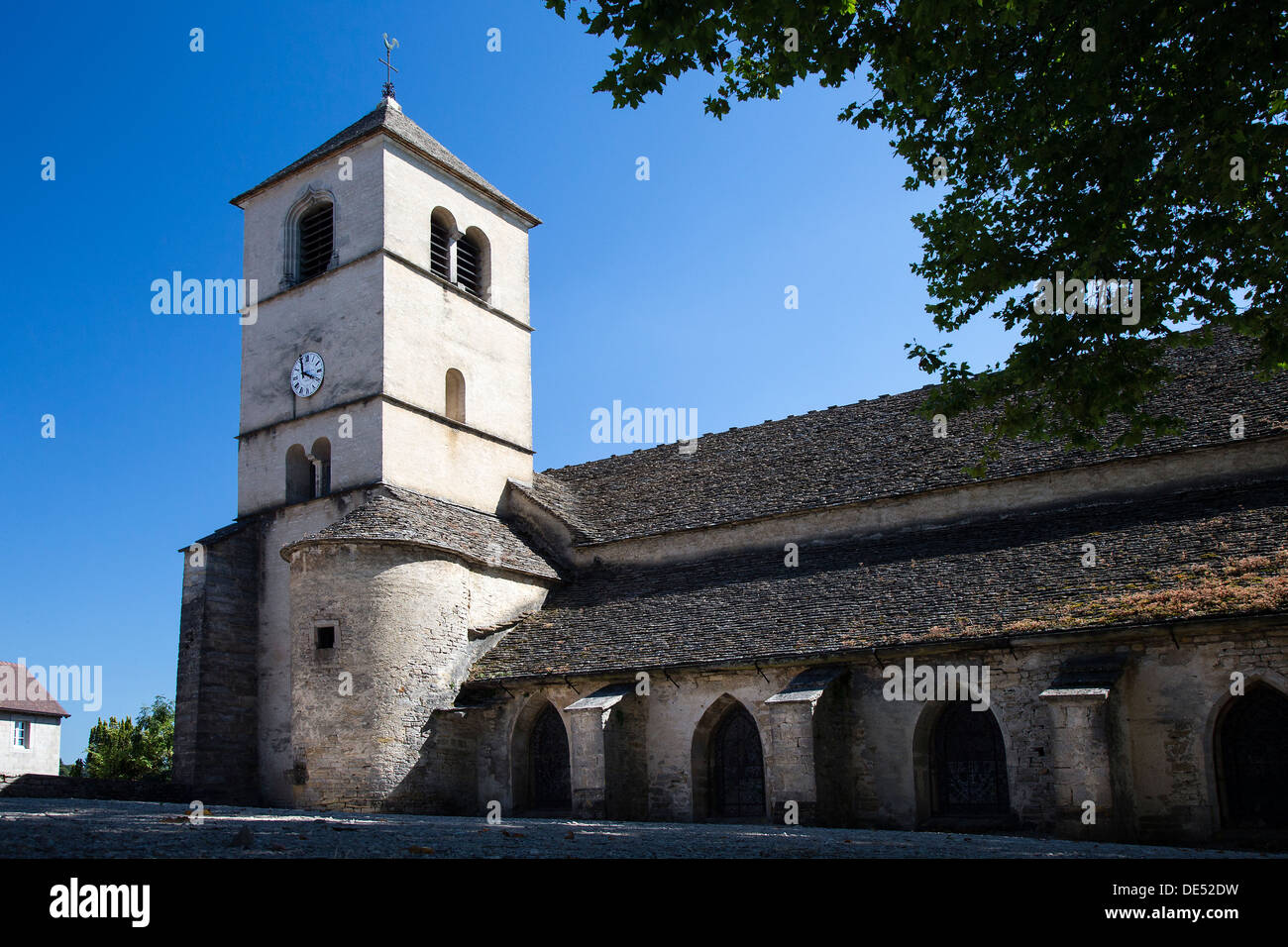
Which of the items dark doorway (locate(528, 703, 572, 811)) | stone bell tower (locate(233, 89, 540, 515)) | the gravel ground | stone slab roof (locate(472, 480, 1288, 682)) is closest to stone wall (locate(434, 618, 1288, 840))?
dark doorway (locate(528, 703, 572, 811))

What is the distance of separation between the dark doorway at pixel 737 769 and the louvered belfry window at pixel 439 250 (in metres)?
14.4

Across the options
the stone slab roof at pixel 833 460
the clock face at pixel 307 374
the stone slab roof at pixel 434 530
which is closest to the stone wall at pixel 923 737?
the stone slab roof at pixel 434 530

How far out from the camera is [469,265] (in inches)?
1144

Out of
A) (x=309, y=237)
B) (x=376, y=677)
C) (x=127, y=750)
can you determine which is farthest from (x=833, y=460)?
(x=127, y=750)

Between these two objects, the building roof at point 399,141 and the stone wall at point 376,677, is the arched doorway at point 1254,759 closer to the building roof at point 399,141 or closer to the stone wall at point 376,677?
the stone wall at point 376,677

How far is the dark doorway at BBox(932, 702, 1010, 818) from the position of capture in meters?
17.2

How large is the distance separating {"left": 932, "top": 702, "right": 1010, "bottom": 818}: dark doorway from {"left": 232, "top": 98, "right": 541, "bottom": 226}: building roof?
18.9 metres

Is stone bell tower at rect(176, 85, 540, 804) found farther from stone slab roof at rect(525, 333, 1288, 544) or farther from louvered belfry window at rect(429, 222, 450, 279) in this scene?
stone slab roof at rect(525, 333, 1288, 544)

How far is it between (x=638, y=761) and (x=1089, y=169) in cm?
1347

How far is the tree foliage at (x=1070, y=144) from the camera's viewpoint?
1056 cm

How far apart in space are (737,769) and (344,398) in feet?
42.4

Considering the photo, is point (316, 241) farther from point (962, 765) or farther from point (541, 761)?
point (962, 765)
